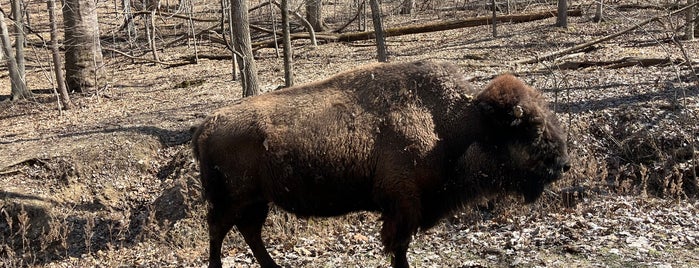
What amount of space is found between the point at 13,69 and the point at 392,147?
1379 centimetres

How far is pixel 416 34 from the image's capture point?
22328mm

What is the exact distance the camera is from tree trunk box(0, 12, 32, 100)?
15.3 m

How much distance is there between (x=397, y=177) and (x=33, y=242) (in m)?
6.50

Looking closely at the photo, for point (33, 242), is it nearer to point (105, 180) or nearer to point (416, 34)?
point (105, 180)

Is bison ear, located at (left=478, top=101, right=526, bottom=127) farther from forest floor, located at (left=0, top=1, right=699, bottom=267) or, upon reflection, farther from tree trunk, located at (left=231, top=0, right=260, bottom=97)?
tree trunk, located at (left=231, top=0, right=260, bottom=97)

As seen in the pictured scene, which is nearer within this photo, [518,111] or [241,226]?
[518,111]

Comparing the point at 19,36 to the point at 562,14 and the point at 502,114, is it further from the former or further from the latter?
the point at 562,14

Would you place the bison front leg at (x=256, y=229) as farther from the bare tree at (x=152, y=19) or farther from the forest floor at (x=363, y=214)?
the bare tree at (x=152, y=19)

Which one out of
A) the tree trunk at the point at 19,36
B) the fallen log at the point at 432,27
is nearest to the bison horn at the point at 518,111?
the tree trunk at the point at 19,36

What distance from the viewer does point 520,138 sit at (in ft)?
17.1

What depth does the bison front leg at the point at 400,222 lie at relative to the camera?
523cm

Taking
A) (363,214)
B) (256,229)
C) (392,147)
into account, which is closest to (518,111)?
(392,147)

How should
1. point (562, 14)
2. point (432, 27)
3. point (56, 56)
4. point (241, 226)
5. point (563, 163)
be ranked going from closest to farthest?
point (563, 163), point (241, 226), point (56, 56), point (562, 14), point (432, 27)

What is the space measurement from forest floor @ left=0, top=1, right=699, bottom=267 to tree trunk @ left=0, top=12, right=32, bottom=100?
0.44 meters
